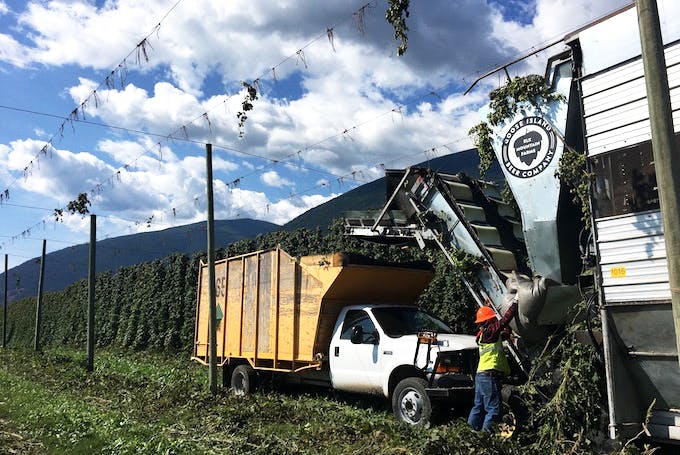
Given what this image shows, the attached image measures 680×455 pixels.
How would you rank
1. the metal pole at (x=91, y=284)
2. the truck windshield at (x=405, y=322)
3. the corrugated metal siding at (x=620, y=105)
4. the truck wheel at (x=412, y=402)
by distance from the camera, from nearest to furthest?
1. the corrugated metal siding at (x=620, y=105)
2. the truck wheel at (x=412, y=402)
3. the truck windshield at (x=405, y=322)
4. the metal pole at (x=91, y=284)

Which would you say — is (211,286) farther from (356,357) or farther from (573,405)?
(573,405)

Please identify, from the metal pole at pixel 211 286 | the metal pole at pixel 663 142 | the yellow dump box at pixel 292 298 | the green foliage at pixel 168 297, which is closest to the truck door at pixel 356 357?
the yellow dump box at pixel 292 298

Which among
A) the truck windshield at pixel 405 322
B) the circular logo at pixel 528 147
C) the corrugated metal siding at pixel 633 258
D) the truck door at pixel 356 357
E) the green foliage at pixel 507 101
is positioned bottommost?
the truck door at pixel 356 357

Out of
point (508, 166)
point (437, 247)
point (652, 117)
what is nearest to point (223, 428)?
point (437, 247)

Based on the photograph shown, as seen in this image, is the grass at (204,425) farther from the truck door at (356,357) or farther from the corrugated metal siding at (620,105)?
the corrugated metal siding at (620,105)

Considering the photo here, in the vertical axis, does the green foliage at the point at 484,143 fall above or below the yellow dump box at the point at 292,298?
above

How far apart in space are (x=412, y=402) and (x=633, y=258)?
3.64m

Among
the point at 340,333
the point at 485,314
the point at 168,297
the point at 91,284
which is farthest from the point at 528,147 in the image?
the point at 168,297

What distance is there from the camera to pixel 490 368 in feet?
23.8

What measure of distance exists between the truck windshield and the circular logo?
3111 millimetres

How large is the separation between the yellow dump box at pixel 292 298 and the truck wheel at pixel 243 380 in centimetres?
30

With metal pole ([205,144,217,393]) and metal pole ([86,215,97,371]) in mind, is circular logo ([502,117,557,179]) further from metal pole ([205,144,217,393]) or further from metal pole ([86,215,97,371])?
metal pole ([86,215,97,371])

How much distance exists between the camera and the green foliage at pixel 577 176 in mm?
6523

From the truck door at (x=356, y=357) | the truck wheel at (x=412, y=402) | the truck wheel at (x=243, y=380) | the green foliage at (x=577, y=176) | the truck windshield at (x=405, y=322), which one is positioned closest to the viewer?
the green foliage at (x=577, y=176)
